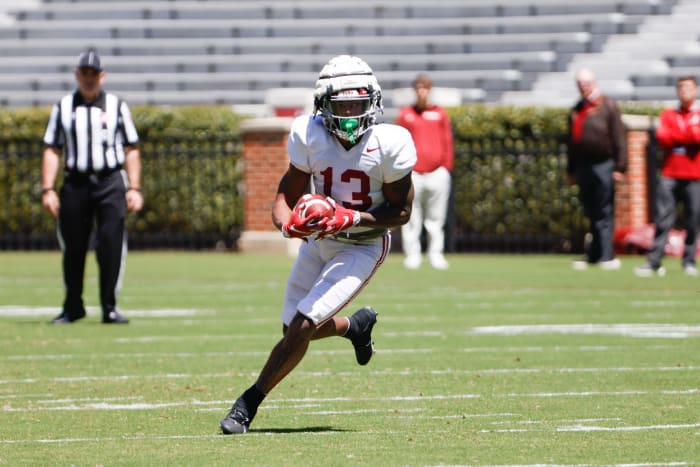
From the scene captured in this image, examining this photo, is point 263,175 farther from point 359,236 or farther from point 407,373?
point 359,236

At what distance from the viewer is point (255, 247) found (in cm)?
2122

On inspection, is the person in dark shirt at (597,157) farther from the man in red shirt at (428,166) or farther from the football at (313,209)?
the football at (313,209)

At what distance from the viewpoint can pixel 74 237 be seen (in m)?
12.2

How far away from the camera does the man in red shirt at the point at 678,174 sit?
16.3 m

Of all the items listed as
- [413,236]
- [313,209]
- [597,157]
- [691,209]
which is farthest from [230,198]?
[313,209]

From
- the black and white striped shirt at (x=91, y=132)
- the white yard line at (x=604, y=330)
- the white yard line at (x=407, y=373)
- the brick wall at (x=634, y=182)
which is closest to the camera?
the white yard line at (x=407, y=373)

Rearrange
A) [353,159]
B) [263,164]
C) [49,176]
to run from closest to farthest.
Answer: [353,159] → [49,176] → [263,164]

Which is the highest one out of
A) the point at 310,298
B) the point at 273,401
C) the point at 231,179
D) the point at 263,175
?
the point at 310,298

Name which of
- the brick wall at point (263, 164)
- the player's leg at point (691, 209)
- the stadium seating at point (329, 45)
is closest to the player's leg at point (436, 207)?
the player's leg at point (691, 209)

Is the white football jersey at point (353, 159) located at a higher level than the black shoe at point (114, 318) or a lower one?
higher

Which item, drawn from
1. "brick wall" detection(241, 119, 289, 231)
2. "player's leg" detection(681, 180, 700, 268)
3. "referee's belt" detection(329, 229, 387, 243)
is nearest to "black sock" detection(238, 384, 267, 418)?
"referee's belt" detection(329, 229, 387, 243)

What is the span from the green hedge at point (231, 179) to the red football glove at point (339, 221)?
13.8 metres

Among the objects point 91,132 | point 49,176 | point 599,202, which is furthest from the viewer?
point 599,202

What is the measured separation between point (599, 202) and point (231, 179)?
6235 millimetres
